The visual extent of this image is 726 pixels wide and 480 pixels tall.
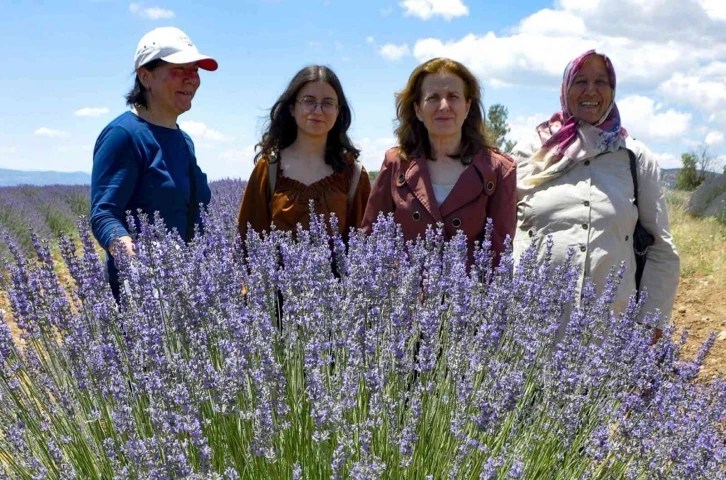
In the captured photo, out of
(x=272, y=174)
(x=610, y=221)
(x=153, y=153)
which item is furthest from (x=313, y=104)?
(x=610, y=221)

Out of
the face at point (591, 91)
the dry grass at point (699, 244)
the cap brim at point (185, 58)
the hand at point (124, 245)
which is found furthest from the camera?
the dry grass at point (699, 244)

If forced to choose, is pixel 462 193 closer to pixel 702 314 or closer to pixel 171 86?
pixel 171 86

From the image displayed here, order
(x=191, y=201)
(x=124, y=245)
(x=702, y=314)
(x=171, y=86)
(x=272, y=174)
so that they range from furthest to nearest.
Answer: (x=702, y=314)
(x=272, y=174)
(x=191, y=201)
(x=171, y=86)
(x=124, y=245)

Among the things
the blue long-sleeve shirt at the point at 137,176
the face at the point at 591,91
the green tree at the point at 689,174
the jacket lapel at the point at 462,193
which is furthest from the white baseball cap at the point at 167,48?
the green tree at the point at 689,174

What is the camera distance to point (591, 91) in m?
3.14

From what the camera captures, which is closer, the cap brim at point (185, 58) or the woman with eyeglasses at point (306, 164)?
the cap brim at point (185, 58)

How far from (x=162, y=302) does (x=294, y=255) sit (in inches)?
18.1

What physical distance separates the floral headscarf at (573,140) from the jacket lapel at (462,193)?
1.33 feet

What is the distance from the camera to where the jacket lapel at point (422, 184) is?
291 cm

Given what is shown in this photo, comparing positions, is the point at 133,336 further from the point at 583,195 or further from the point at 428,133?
the point at 583,195

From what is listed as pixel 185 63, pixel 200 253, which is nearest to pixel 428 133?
pixel 185 63

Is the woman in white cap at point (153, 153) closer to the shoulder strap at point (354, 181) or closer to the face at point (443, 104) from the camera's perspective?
the shoulder strap at point (354, 181)

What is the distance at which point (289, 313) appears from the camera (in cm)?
199

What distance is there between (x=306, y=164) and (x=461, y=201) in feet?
2.73
